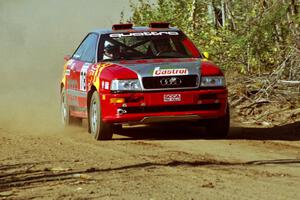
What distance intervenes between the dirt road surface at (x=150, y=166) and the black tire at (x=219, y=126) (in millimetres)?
181

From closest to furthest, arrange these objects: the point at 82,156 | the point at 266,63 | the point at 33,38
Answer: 1. the point at 82,156
2. the point at 266,63
3. the point at 33,38

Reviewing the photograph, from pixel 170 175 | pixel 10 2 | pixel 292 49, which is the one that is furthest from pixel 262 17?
pixel 10 2

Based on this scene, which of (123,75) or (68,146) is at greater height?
(123,75)

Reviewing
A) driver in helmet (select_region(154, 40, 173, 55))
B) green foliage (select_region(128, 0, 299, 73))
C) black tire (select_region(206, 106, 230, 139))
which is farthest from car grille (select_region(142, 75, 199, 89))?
green foliage (select_region(128, 0, 299, 73))

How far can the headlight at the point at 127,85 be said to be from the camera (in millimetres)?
11703

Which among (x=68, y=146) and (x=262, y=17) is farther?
(x=262, y=17)

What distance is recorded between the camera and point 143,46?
1302 cm

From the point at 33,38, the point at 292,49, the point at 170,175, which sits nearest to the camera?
the point at 170,175

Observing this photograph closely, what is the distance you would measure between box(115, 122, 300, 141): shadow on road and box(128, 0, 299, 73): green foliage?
209cm

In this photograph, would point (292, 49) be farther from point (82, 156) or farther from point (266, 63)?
point (82, 156)

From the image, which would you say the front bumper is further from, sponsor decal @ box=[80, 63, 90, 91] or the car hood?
sponsor decal @ box=[80, 63, 90, 91]

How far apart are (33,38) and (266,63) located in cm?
1453

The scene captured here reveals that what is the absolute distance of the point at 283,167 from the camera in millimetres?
9336

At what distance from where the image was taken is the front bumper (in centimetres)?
1177
